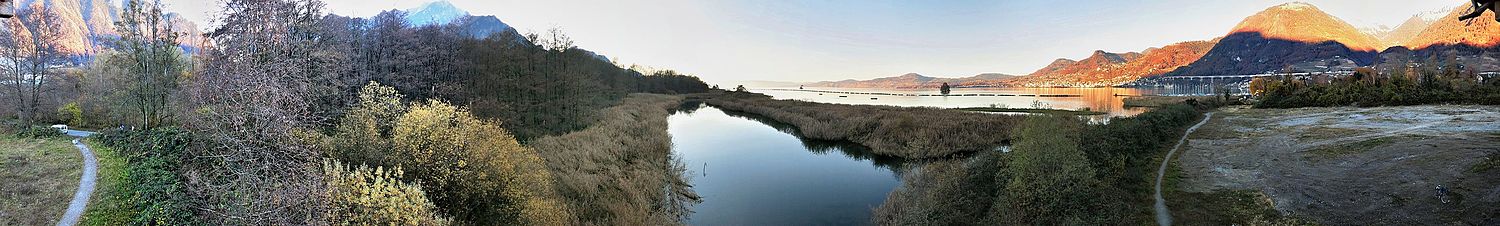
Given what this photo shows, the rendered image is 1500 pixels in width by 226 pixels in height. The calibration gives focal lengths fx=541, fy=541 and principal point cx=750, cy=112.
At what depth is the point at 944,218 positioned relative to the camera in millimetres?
11273

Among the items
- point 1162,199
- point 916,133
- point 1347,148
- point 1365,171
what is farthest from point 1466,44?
point 1162,199

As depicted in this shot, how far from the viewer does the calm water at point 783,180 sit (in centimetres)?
1410

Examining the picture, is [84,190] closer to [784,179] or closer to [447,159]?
[447,159]

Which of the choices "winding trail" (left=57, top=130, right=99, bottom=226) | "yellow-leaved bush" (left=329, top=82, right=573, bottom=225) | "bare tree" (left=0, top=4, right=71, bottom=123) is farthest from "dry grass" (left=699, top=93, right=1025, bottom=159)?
"bare tree" (left=0, top=4, right=71, bottom=123)

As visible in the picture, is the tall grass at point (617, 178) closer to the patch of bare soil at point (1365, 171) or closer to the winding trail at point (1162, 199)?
the winding trail at point (1162, 199)

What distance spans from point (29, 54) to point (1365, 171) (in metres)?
51.2

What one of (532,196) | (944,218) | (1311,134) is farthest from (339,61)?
(1311,134)

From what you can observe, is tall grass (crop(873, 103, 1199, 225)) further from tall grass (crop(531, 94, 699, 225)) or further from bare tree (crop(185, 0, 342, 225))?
bare tree (crop(185, 0, 342, 225))

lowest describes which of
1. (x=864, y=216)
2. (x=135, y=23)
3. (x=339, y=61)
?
(x=864, y=216)

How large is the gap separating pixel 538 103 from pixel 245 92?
753 inches

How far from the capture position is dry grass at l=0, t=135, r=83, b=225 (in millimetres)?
10328

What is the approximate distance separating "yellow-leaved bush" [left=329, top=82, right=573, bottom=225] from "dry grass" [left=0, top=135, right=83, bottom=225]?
21.2 feet

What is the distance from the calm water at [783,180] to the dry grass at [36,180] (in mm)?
12738

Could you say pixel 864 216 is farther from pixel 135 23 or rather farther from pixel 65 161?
pixel 135 23
